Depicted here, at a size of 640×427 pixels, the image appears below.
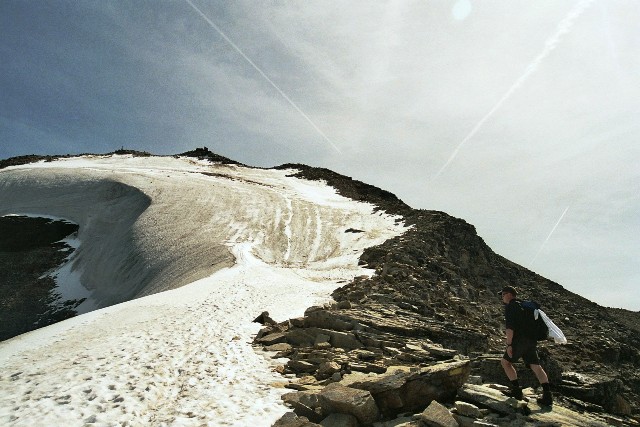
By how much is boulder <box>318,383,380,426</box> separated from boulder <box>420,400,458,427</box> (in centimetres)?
94

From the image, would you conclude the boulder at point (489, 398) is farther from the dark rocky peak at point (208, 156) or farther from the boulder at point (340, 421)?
the dark rocky peak at point (208, 156)

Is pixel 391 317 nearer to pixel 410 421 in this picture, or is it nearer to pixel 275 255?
pixel 410 421

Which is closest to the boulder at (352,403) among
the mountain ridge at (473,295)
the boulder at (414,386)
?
the boulder at (414,386)

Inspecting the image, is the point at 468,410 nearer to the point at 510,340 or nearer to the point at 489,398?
the point at 489,398

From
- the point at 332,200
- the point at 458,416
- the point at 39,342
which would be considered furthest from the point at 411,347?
the point at 332,200

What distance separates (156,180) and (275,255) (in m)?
28.1

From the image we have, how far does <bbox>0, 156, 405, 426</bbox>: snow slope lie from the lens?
8.98 metres

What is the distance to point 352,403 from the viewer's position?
25.3ft

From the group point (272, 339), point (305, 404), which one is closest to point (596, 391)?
point (305, 404)

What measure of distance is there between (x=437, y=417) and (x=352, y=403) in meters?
1.53

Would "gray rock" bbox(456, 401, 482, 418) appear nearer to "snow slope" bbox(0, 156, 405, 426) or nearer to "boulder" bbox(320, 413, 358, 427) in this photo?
"boulder" bbox(320, 413, 358, 427)

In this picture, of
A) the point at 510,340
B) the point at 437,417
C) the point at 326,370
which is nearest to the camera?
the point at 437,417

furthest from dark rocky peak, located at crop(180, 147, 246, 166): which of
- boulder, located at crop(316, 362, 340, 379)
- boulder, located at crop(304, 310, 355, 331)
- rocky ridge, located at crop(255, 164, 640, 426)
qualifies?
boulder, located at crop(316, 362, 340, 379)

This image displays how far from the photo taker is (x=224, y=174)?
66750 millimetres
